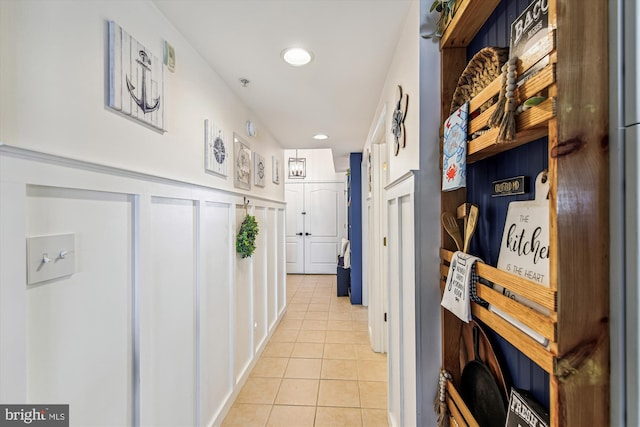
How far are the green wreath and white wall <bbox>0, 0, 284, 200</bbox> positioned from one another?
845 millimetres

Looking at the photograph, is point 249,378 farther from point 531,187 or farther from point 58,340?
point 531,187

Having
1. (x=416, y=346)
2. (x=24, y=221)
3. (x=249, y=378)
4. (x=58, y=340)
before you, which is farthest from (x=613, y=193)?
(x=249, y=378)

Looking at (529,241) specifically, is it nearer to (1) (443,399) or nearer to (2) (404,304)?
(1) (443,399)

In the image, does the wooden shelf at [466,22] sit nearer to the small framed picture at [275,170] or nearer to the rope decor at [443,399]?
the rope decor at [443,399]

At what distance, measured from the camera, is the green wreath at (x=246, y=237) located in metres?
2.33

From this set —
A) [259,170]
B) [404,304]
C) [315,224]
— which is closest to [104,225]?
[404,304]

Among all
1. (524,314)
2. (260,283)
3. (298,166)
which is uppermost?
(298,166)

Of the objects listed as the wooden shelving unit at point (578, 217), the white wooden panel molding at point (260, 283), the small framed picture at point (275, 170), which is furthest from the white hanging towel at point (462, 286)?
the small framed picture at point (275, 170)

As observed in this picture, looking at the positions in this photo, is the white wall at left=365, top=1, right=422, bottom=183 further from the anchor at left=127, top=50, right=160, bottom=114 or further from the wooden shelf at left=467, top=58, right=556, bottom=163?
the anchor at left=127, top=50, right=160, bottom=114

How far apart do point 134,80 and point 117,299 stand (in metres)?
0.83

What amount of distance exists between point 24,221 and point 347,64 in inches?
65.2

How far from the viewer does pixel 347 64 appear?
1.78 m

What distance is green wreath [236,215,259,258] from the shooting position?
2.33 m

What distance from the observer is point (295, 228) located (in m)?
6.89
